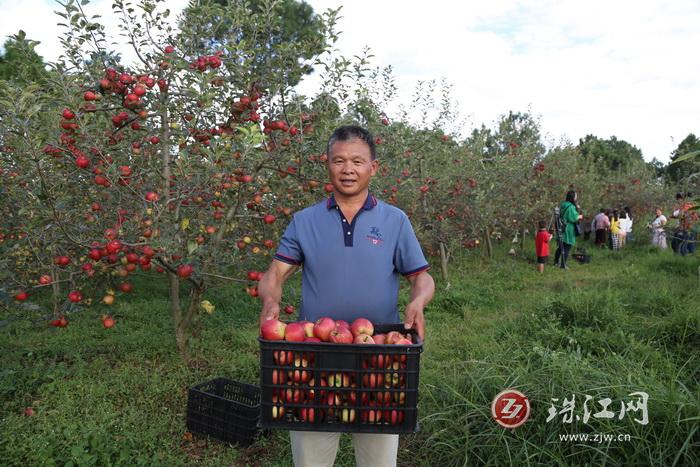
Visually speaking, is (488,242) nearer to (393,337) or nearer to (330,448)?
(330,448)

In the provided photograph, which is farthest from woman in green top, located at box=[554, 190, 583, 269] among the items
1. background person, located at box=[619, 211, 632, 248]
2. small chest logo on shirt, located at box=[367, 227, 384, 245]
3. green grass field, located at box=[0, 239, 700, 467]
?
small chest logo on shirt, located at box=[367, 227, 384, 245]

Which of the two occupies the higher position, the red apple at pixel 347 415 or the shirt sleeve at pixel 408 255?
the shirt sleeve at pixel 408 255

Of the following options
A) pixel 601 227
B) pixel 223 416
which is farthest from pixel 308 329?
pixel 601 227

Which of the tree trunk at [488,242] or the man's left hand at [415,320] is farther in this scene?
the tree trunk at [488,242]

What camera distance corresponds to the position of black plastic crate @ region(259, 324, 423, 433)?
1.54m

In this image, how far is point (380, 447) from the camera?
6.30ft

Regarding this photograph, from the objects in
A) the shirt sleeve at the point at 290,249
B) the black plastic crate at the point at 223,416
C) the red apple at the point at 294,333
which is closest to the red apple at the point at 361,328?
the red apple at the point at 294,333

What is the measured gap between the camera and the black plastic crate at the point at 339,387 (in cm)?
Answer: 154

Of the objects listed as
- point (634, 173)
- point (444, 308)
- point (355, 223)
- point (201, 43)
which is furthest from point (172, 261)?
point (634, 173)

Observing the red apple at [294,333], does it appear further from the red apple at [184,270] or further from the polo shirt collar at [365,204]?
the red apple at [184,270]

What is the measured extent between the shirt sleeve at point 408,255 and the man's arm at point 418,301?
4 centimetres

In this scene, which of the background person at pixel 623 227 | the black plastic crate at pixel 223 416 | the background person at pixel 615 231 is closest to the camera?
the black plastic crate at pixel 223 416

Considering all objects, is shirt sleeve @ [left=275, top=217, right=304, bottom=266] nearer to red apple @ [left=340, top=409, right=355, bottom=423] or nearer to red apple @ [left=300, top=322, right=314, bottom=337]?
red apple @ [left=300, top=322, right=314, bottom=337]

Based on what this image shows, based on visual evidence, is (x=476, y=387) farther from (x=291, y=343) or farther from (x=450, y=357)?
(x=291, y=343)
